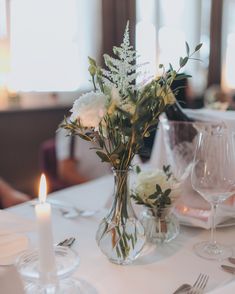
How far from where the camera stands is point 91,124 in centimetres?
73

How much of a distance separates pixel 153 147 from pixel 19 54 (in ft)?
7.20

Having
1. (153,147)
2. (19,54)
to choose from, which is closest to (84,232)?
(153,147)

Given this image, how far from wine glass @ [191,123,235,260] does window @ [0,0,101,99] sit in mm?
2640

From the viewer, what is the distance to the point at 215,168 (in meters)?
0.86

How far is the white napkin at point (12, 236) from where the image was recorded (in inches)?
28.1

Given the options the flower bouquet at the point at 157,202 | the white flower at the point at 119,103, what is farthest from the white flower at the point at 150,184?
the white flower at the point at 119,103

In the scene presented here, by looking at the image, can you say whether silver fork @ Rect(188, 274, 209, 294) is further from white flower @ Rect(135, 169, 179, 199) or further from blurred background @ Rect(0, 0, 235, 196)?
blurred background @ Rect(0, 0, 235, 196)

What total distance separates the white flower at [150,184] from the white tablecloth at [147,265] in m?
0.12

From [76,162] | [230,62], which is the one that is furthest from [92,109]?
[230,62]

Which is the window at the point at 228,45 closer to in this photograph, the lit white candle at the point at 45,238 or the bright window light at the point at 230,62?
the bright window light at the point at 230,62

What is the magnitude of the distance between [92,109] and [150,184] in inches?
10.2

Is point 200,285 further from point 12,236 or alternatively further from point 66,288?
point 12,236

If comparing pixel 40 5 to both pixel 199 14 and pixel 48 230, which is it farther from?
pixel 48 230

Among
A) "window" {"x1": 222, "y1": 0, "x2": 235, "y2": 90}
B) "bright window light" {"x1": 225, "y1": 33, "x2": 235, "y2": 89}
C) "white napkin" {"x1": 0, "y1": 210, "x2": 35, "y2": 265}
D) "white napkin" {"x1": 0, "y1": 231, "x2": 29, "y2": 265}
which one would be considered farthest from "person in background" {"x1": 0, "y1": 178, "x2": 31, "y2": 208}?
"bright window light" {"x1": 225, "y1": 33, "x2": 235, "y2": 89}
